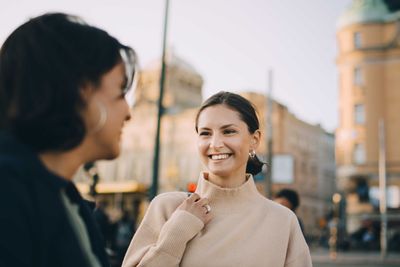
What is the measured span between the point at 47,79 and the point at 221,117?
155 cm

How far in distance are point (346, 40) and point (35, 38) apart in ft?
138

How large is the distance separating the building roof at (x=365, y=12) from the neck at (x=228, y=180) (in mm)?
40363

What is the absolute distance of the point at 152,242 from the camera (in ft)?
8.26

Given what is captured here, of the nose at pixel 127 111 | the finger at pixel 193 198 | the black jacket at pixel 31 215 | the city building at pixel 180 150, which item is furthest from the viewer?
the city building at pixel 180 150

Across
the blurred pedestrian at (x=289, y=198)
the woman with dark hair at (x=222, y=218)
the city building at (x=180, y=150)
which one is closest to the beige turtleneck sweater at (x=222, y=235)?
the woman with dark hair at (x=222, y=218)

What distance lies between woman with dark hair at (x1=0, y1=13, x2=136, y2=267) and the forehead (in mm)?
1264

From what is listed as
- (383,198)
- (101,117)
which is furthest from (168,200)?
(383,198)

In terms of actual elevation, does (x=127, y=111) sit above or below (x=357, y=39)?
below

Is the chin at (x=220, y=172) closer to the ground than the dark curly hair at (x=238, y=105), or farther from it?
closer to the ground

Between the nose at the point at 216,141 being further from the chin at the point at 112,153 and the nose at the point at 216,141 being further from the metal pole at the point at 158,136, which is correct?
the metal pole at the point at 158,136

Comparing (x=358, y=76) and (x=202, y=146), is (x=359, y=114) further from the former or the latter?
(x=202, y=146)

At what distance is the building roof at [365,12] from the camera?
40188 millimetres

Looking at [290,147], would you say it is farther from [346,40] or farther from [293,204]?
[293,204]

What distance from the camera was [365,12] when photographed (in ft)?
133
